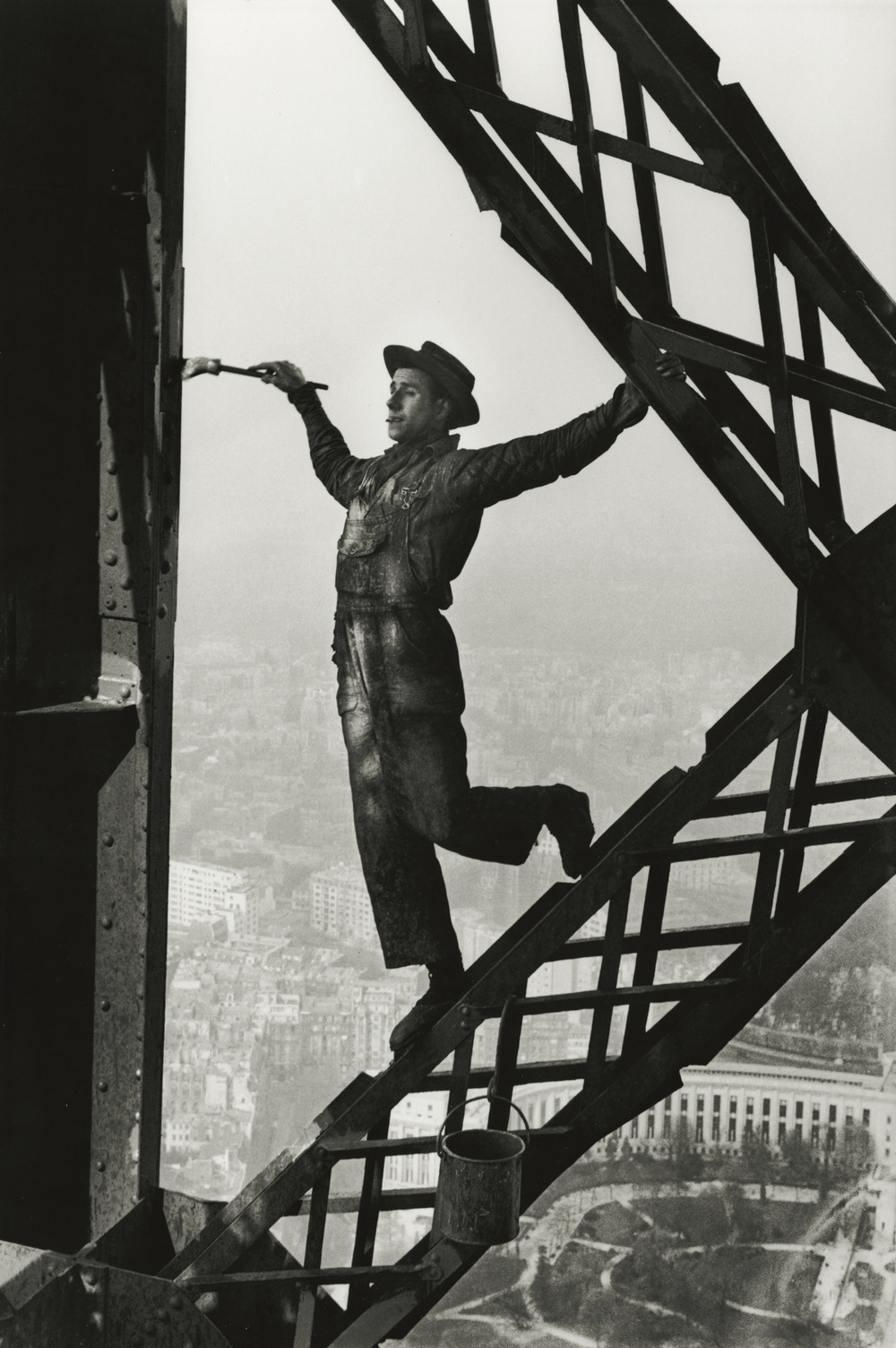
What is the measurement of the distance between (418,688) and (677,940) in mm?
1558

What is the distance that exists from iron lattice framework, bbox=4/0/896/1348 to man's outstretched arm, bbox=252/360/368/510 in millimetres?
1409

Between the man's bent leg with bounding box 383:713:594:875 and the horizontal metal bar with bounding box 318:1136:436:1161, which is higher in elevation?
the man's bent leg with bounding box 383:713:594:875

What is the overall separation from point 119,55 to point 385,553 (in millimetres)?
2269

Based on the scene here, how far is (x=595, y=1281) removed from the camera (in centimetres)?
1521

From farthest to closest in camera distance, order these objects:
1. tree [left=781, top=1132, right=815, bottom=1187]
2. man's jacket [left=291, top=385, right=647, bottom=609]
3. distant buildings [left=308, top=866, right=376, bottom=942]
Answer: tree [left=781, top=1132, right=815, bottom=1187] < distant buildings [left=308, top=866, right=376, bottom=942] < man's jacket [left=291, top=385, right=647, bottom=609]

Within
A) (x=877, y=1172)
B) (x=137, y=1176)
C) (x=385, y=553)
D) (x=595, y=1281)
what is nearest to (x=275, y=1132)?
(x=595, y=1281)

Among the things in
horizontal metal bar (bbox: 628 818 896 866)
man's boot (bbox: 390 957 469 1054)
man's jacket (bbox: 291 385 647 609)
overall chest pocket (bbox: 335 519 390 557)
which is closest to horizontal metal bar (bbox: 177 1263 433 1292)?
man's boot (bbox: 390 957 469 1054)

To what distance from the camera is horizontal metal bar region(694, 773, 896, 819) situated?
16.8 feet

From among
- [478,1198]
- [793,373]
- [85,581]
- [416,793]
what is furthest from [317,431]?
[478,1198]

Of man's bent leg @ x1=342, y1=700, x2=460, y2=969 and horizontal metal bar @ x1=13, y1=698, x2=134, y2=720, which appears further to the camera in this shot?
man's bent leg @ x1=342, y1=700, x2=460, y2=969

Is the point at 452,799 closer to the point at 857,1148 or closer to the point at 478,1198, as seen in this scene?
the point at 478,1198

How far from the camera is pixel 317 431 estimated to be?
20.0 ft

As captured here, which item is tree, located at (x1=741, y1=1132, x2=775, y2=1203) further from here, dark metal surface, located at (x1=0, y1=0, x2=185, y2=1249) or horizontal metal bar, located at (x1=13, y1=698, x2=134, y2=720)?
horizontal metal bar, located at (x1=13, y1=698, x2=134, y2=720)

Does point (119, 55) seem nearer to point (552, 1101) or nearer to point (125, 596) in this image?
point (125, 596)
